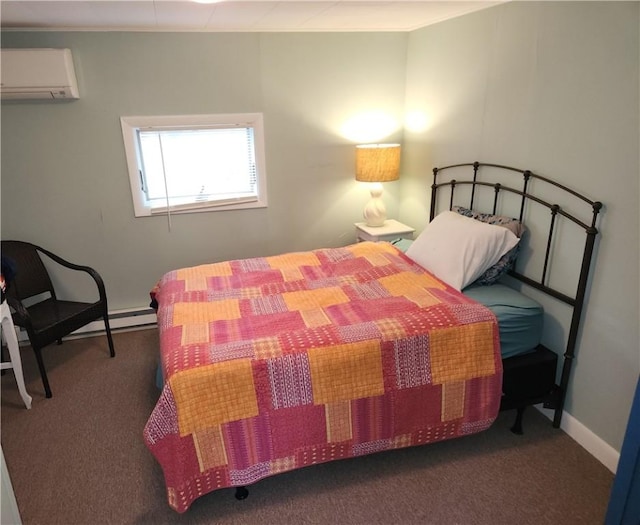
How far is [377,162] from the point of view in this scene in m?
3.36

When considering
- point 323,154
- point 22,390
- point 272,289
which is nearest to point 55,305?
point 22,390

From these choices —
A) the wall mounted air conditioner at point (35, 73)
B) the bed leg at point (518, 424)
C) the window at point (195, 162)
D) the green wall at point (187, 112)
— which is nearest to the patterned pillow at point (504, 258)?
the bed leg at point (518, 424)

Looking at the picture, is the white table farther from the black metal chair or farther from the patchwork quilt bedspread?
the patchwork quilt bedspread

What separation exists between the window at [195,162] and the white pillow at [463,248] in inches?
57.8

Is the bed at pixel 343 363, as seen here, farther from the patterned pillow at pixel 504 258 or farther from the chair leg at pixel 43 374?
the chair leg at pixel 43 374

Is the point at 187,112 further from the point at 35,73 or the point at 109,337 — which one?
the point at 109,337

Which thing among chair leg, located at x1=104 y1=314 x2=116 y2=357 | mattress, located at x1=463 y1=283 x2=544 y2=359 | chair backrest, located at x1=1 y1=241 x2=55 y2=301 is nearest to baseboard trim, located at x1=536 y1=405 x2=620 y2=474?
mattress, located at x1=463 y1=283 x2=544 y2=359

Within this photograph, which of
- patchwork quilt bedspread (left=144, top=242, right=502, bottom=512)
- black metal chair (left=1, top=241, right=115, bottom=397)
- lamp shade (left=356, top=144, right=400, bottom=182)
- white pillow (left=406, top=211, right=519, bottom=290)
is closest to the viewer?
patchwork quilt bedspread (left=144, top=242, right=502, bottom=512)

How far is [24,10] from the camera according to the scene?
2.30 meters

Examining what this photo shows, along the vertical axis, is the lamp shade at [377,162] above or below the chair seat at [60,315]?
above

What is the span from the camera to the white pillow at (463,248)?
7.85 ft

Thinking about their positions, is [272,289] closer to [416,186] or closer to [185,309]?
[185,309]

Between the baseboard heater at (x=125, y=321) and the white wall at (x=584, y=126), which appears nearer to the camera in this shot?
the white wall at (x=584, y=126)

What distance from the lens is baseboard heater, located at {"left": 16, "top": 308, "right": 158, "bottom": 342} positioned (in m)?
3.38
